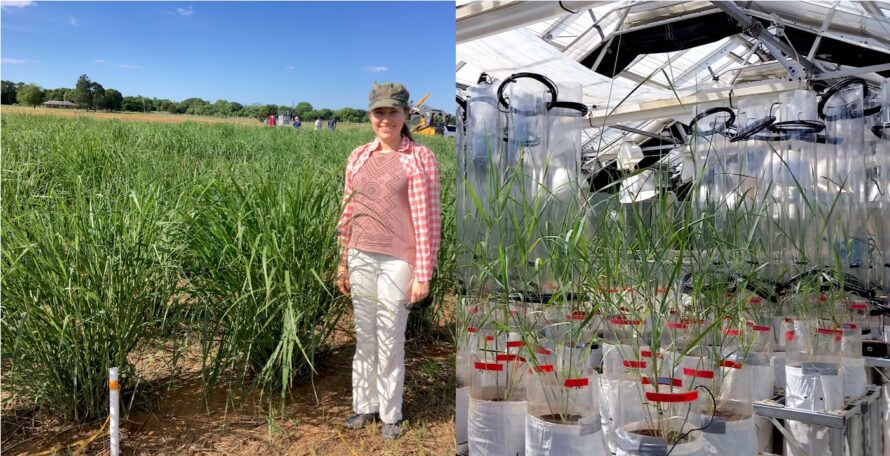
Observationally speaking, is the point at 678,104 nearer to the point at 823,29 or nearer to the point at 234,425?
the point at 823,29

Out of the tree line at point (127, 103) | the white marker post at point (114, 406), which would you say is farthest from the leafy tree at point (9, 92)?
the white marker post at point (114, 406)

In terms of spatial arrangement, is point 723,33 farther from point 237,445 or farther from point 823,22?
point 237,445

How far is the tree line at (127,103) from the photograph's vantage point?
2.39 m

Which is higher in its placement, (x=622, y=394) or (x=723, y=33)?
(x=723, y=33)

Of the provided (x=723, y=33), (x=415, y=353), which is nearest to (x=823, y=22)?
(x=723, y=33)

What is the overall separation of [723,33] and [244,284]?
144 inches

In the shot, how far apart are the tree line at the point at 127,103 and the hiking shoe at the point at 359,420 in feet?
3.34

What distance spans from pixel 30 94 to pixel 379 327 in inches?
72.9

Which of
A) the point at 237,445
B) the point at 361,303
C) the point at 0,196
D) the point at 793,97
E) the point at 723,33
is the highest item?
the point at 723,33

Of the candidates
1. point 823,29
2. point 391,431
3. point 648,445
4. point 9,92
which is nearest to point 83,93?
point 9,92

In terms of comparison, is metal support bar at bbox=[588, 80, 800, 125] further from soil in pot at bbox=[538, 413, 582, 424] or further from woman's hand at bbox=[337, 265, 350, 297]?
soil in pot at bbox=[538, 413, 582, 424]

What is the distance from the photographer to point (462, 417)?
135 centimetres

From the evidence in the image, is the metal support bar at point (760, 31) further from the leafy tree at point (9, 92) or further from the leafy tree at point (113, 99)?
the leafy tree at point (9, 92)

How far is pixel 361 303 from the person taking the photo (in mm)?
1840
